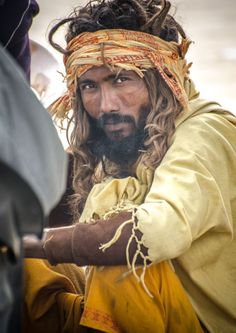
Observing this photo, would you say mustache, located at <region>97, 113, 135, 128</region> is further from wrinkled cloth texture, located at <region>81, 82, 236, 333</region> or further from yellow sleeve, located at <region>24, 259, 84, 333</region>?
yellow sleeve, located at <region>24, 259, 84, 333</region>

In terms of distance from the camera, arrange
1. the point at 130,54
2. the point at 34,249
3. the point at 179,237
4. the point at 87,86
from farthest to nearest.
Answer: the point at 87,86 < the point at 130,54 < the point at 34,249 < the point at 179,237

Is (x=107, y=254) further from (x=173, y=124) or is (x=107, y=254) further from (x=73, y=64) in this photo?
(x=73, y=64)

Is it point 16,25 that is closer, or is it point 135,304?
point 135,304

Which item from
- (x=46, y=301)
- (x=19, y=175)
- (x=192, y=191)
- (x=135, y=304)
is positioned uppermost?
(x=19, y=175)

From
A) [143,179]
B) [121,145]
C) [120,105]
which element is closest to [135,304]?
[143,179]

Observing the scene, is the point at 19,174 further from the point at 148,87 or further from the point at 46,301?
the point at 148,87

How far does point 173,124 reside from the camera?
111 inches

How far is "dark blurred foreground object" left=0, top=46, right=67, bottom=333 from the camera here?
120 centimetres

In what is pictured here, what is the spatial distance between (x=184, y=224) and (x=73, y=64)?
39.6 inches

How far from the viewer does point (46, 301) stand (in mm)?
2754

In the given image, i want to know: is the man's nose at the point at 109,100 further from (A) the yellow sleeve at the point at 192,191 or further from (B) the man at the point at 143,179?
(A) the yellow sleeve at the point at 192,191

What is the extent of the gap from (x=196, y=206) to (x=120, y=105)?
2.30 feet

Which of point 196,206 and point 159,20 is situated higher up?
point 159,20

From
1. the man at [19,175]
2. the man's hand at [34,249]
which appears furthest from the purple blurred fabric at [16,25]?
the man at [19,175]
